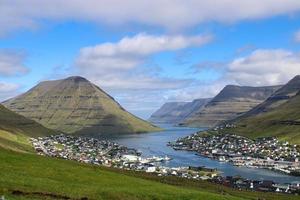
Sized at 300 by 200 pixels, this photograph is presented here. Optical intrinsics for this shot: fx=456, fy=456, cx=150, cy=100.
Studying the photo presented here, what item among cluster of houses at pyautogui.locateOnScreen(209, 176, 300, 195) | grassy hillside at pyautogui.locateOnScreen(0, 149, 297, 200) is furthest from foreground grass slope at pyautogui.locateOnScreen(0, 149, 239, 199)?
cluster of houses at pyautogui.locateOnScreen(209, 176, 300, 195)

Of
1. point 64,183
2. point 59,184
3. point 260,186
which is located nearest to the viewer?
point 59,184

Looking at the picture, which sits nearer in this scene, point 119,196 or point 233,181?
point 119,196

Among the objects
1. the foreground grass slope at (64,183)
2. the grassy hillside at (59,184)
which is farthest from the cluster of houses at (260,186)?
the foreground grass slope at (64,183)

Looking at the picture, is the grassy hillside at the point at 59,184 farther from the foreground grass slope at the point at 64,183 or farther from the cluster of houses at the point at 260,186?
the cluster of houses at the point at 260,186

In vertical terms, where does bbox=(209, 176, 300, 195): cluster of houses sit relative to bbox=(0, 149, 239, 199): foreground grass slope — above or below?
below

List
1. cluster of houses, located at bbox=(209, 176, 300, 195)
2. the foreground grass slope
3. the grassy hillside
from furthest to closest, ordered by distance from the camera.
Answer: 1. cluster of houses, located at bbox=(209, 176, 300, 195)
2. the foreground grass slope
3. the grassy hillside

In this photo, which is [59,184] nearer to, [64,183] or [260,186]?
[64,183]

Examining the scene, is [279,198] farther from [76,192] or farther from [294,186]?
[76,192]

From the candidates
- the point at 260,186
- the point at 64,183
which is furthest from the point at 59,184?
the point at 260,186

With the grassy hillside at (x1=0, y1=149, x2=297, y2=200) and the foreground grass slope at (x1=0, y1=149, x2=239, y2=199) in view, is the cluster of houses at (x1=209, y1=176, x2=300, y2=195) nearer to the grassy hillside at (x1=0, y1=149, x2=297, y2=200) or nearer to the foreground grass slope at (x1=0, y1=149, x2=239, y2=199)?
the grassy hillside at (x1=0, y1=149, x2=297, y2=200)

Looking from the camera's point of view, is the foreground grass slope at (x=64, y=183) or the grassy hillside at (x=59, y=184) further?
the foreground grass slope at (x=64, y=183)

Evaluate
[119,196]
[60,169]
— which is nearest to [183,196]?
[119,196]
